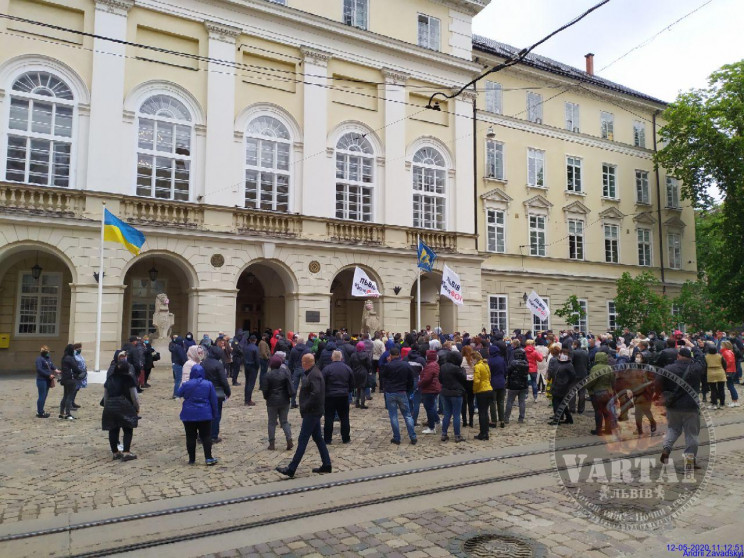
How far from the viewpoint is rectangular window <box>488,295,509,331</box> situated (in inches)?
A: 1190

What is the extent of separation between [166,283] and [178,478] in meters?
17.2

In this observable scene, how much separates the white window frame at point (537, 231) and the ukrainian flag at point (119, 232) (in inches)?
842

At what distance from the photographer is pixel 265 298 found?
2653 centimetres

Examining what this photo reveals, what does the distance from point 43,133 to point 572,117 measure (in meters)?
28.0

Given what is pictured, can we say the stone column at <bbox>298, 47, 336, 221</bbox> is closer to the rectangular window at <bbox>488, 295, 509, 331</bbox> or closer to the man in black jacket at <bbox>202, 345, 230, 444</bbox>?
the rectangular window at <bbox>488, 295, 509, 331</bbox>

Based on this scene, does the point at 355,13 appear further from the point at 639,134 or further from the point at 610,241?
the point at 639,134

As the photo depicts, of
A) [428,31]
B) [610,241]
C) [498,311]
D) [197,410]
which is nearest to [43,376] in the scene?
[197,410]

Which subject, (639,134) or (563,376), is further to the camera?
(639,134)

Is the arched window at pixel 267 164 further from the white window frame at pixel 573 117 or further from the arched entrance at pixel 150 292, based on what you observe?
the white window frame at pixel 573 117

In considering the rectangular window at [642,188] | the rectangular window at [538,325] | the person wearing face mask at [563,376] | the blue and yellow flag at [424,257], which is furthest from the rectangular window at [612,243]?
the person wearing face mask at [563,376]

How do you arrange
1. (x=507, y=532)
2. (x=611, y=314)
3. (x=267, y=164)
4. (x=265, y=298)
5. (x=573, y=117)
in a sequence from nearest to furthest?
1. (x=507, y=532)
2. (x=267, y=164)
3. (x=265, y=298)
4. (x=573, y=117)
5. (x=611, y=314)

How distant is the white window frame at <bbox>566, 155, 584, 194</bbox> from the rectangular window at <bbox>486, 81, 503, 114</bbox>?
5758 millimetres

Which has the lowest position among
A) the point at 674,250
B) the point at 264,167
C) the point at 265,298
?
the point at 265,298

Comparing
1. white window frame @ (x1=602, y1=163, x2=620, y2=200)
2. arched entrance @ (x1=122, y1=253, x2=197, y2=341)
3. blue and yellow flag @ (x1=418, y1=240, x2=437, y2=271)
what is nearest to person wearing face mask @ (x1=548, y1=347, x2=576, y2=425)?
blue and yellow flag @ (x1=418, y1=240, x2=437, y2=271)
